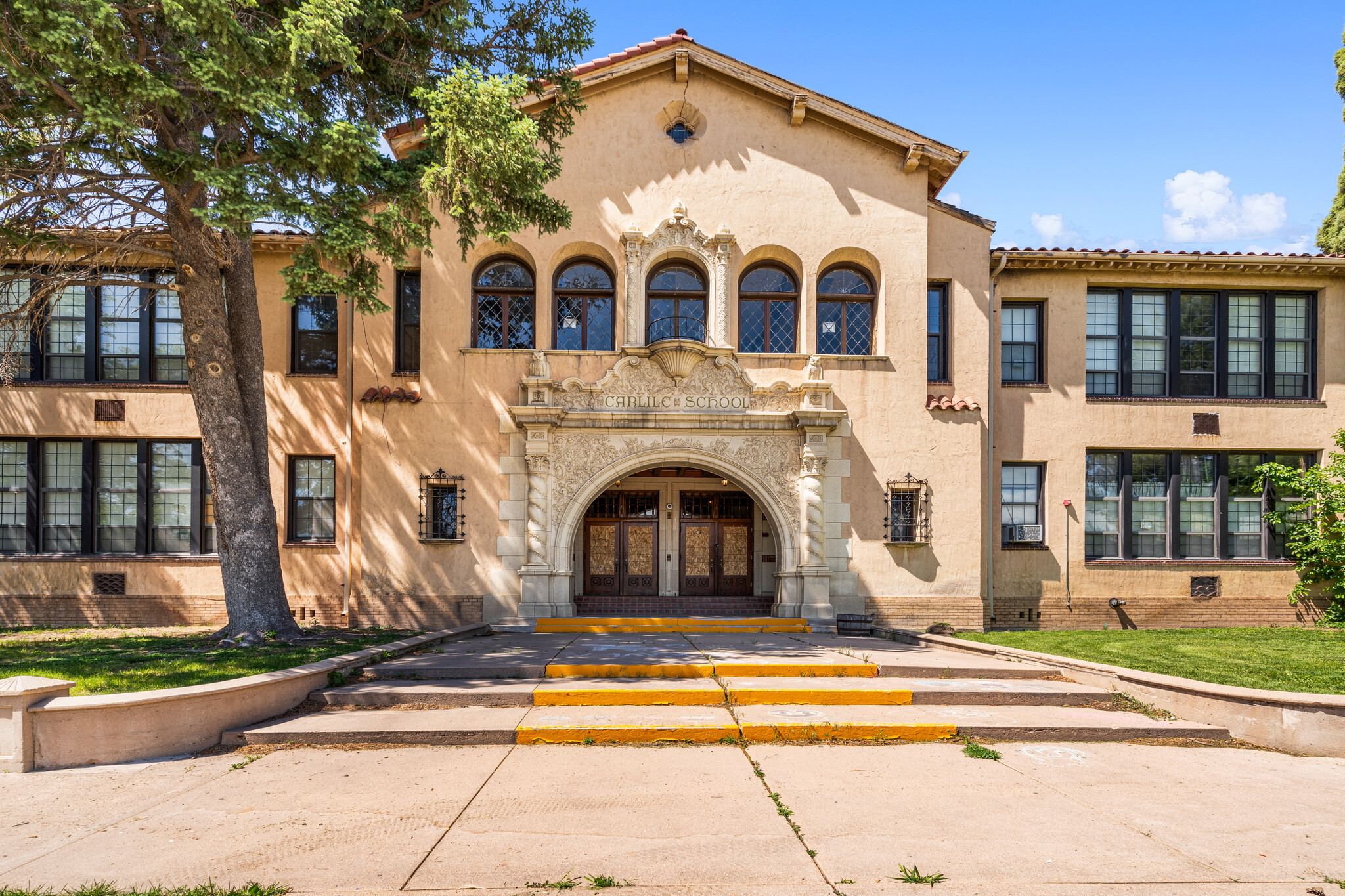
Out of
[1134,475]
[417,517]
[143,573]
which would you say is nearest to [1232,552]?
[1134,475]

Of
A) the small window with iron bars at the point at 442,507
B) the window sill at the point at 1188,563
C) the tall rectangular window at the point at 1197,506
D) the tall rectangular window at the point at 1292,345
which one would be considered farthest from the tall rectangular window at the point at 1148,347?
the small window with iron bars at the point at 442,507

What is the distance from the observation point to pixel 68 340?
14289mm

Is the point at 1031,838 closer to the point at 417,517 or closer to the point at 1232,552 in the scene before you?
the point at 417,517

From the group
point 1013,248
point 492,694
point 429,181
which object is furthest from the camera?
point 1013,248

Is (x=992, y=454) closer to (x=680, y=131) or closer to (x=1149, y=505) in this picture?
(x=1149, y=505)

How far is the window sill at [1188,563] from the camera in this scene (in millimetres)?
14617

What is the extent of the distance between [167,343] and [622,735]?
1321 cm

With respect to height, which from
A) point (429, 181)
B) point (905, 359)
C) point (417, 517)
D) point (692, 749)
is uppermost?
point (429, 181)

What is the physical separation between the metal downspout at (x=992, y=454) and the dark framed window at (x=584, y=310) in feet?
25.1

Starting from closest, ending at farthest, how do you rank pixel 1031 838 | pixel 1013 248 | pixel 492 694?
pixel 1031 838, pixel 492 694, pixel 1013 248

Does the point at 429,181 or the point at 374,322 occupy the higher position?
the point at 429,181

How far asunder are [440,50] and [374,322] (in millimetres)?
5302

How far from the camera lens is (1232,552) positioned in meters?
15.0

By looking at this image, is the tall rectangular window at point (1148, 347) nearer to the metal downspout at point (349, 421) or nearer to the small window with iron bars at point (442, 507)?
the small window with iron bars at point (442, 507)
